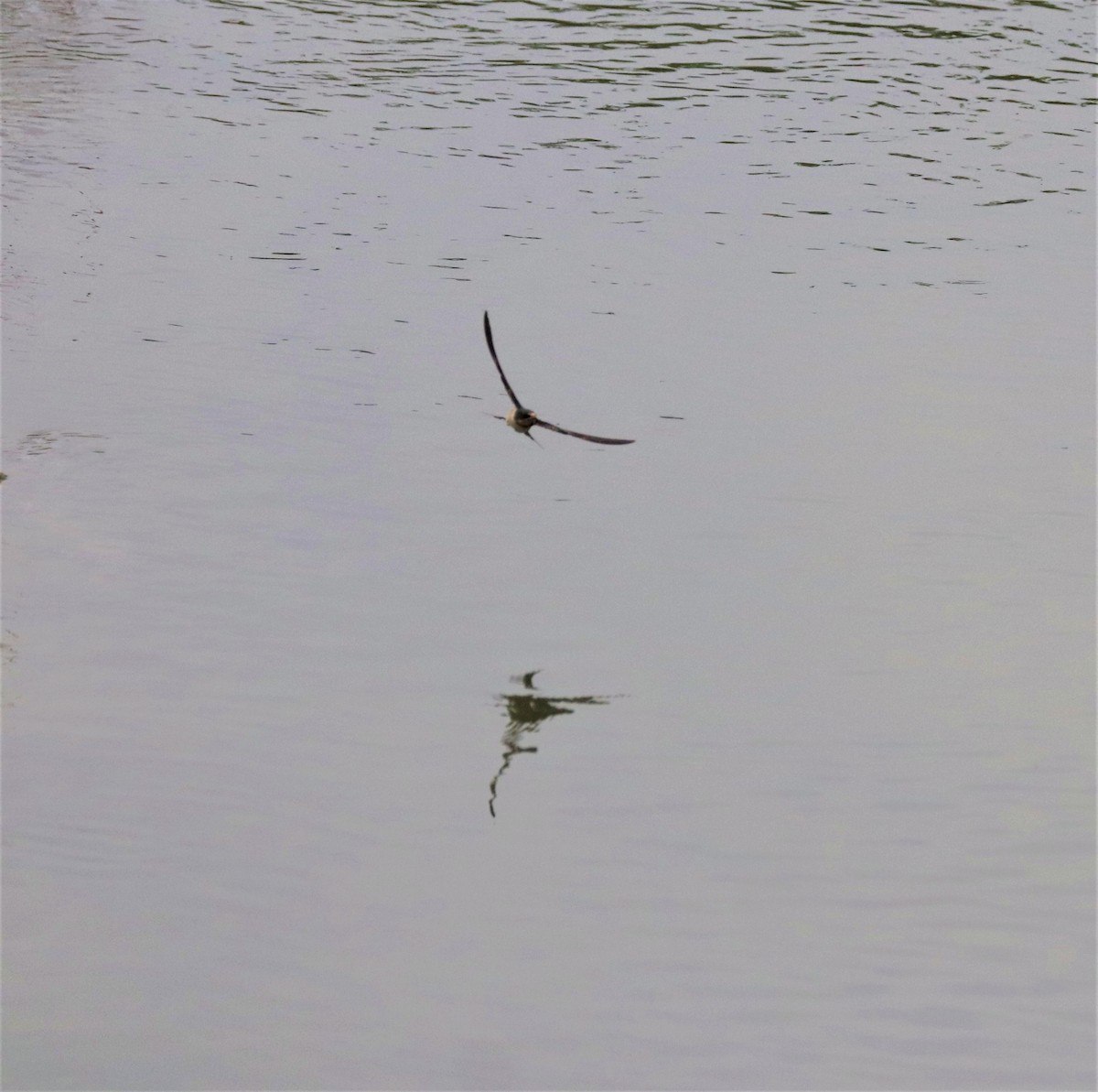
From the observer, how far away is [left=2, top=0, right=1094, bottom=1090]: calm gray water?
8.21 metres

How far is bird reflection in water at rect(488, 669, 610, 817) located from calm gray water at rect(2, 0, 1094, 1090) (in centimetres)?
4

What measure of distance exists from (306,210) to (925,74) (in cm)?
877

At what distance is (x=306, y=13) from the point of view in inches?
986

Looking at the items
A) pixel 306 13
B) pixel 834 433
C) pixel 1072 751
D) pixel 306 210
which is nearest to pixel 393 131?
pixel 306 210

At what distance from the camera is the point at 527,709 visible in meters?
10.7

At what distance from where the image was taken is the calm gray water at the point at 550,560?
8.21m

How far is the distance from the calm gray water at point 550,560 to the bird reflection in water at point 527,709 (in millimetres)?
37

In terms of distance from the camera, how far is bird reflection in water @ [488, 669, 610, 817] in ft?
33.9

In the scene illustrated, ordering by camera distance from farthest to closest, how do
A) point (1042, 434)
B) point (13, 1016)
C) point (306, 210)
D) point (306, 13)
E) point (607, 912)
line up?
1. point (306, 13)
2. point (306, 210)
3. point (1042, 434)
4. point (607, 912)
5. point (13, 1016)

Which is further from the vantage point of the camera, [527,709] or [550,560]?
[550,560]

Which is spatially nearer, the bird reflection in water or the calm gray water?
the calm gray water

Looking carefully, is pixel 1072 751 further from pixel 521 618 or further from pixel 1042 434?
pixel 1042 434

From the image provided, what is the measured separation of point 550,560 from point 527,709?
2.31 meters

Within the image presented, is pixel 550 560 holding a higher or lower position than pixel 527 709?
lower
